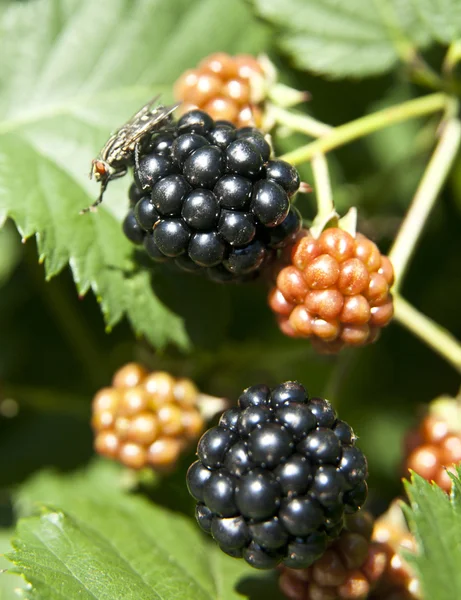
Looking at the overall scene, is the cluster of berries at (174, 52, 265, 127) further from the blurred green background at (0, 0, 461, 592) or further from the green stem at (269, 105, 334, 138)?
the blurred green background at (0, 0, 461, 592)

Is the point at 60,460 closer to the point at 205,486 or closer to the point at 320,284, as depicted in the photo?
the point at 205,486

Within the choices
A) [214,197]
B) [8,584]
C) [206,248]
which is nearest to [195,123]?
[214,197]

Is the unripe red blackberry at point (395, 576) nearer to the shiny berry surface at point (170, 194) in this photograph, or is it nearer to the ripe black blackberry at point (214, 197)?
the ripe black blackberry at point (214, 197)

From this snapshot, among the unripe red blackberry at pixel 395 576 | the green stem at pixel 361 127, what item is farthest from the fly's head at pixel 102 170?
the unripe red blackberry at pixel 395 576

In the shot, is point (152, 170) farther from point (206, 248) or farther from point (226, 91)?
point (226, 91)

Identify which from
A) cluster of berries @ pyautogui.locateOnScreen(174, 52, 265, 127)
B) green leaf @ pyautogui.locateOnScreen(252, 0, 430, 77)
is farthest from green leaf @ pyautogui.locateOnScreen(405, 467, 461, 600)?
green leaf @ pyautogui.locateOnScreen(252, 0, 430, 77)

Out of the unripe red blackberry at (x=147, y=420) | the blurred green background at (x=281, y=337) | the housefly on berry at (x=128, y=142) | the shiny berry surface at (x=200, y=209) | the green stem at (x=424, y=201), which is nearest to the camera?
the shiny berry surface at (x=200, y=209)

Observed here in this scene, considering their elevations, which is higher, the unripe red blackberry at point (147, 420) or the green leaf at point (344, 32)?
the green leaf at point (344, 32)
